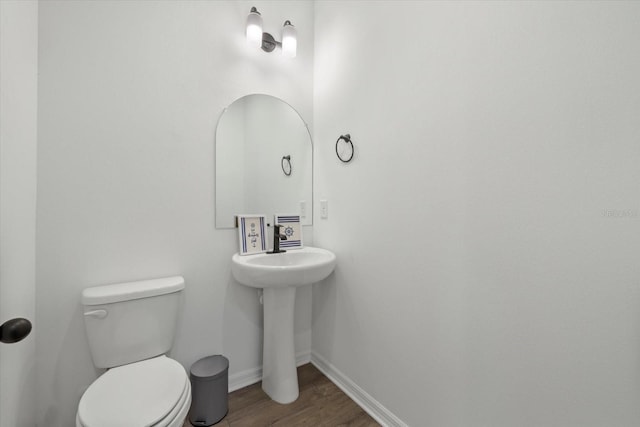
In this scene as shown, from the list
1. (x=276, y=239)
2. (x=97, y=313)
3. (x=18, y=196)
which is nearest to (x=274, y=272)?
(x=276, y=239)

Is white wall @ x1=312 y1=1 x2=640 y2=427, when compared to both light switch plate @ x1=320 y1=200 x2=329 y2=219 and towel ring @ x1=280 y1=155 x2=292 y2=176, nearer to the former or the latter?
light switch plate @ x1=320 y1=200 x2=329 y2=219

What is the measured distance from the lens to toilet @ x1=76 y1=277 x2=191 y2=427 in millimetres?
856

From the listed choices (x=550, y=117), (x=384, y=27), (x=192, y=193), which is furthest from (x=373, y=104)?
(x=192, y=193)

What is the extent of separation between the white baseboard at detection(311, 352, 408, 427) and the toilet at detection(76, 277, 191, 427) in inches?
37.5

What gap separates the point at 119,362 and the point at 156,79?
1.40 meters

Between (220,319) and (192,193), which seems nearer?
(192,193)

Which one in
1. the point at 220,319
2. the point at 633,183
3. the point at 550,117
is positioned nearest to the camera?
the point at 633,183

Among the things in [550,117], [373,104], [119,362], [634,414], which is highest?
[373,104]

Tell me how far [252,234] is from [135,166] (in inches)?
27.9

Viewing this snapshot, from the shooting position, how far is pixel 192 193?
4.79ft

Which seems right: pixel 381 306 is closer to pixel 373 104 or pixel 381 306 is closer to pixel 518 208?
pixel 518 208

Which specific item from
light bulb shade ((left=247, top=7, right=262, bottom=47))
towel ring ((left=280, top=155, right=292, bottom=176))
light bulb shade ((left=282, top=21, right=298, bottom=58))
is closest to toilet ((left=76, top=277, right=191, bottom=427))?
A: towel ring ((left=280, top=155, right=292, bottom=176))

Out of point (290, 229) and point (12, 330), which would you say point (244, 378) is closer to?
point (290, 229)

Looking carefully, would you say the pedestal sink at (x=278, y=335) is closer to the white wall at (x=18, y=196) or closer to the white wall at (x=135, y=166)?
the white wall at (x=135, y=166)
